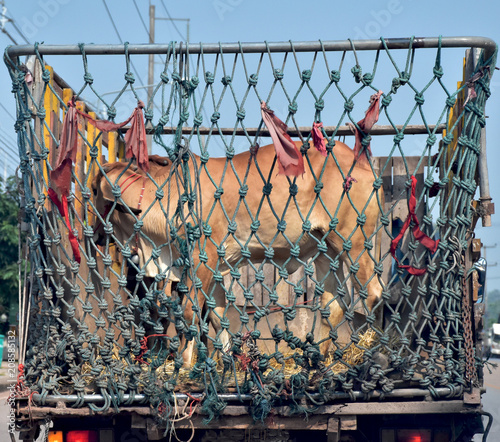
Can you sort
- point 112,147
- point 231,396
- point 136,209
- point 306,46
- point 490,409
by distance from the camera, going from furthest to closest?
point 490,409
point 112,147
point 136,209
point 306,46
point 231,396

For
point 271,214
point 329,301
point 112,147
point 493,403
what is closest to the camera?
point 329,301

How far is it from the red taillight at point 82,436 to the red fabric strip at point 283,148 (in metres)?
1.90

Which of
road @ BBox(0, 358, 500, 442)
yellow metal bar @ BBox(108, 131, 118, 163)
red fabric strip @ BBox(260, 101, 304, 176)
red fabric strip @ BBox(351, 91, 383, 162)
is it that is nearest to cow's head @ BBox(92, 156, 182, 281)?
yellow metal bar @ BBox(108, 131, 118, 163)

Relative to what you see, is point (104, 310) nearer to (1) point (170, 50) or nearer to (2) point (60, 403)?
(2) point (60, 403)

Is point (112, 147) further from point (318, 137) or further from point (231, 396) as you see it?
point (231, 396)

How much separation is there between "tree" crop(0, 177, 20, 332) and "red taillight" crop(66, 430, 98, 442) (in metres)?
13.3

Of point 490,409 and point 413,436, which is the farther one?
point 490,409

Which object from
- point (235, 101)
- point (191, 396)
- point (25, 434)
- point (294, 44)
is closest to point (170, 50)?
point (235, 101)

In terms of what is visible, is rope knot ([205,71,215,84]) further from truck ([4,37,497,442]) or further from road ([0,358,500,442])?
road ([0,358,500,442])

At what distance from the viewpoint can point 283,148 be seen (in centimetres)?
362

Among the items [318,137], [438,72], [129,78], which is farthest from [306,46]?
[129,78]

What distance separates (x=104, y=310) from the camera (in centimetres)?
380

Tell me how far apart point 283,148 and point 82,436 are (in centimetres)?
205

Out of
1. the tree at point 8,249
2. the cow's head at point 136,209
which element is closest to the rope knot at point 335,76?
the cow's head at point 136,209
